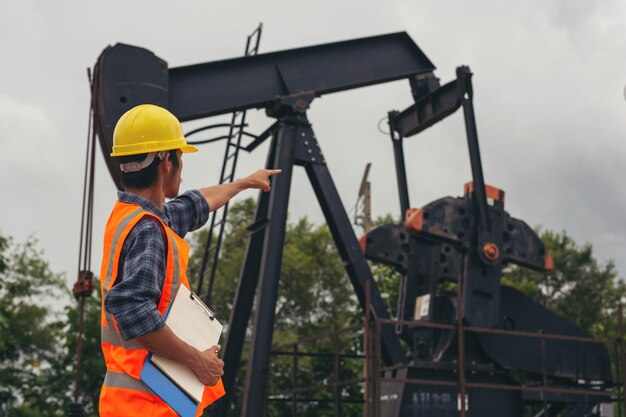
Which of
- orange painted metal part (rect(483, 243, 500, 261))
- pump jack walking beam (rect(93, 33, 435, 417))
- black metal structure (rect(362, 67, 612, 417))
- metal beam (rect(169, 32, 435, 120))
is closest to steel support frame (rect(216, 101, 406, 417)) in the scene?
pump jack walking beam (rect(93, 33, 435, 417))

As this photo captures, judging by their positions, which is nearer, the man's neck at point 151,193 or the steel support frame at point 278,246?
the man's neck at point 151,193

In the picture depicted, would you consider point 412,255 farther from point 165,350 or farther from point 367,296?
point 165,350

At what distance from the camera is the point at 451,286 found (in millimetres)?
32375

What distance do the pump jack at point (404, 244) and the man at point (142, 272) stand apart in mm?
6851

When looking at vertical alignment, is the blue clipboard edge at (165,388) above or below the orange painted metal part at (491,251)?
below

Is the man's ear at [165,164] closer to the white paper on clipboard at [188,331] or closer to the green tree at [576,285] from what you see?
the white paper on clipboard at [188,331]

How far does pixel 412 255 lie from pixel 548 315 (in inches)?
76.5

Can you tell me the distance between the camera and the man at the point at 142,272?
2.83m

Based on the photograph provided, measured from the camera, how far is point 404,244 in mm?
12555

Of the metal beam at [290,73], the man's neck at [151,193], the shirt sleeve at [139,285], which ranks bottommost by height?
the shirt sleeve at [139,285]

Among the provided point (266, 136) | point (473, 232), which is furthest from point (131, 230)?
point (473, 232)

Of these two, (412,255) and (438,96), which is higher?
(438,96)

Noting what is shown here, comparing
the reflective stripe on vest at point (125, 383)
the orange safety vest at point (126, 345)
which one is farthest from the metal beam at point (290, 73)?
the reflective stripe on vest at point (125, 383)

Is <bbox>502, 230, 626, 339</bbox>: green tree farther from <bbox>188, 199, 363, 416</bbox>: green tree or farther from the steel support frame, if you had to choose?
the steel support frame
